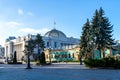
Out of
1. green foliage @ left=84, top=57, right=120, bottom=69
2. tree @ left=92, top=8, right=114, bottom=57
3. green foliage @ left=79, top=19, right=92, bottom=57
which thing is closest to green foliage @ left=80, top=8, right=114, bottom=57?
tree @ left=92, top=8, right=114, bottom=57

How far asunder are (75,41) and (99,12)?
112081 millimetres

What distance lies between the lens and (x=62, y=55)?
4112 inches

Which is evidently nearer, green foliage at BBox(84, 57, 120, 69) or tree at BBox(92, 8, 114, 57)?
green foliage at BBox(84, 57, 120, 69)

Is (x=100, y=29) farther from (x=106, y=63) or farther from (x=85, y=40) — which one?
(x=106, y=63)

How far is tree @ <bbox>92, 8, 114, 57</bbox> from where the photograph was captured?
50500mm

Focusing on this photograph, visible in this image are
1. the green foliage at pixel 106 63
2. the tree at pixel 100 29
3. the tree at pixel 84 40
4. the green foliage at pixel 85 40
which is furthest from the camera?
the tree at pixel 84 40

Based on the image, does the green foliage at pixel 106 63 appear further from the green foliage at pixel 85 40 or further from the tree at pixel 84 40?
the tree at pixel 84 40

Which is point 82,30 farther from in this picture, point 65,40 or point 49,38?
point 65,40

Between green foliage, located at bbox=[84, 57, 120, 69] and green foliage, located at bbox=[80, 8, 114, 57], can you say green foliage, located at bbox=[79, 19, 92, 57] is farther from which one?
green foliage, located at bbox=[84, 57, 120, 69]

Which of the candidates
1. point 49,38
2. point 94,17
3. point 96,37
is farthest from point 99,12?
point 49,38

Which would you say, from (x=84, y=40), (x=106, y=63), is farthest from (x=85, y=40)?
(x=106, y=63)

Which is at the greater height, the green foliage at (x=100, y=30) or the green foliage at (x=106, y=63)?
the green foliage at (x=100, y=30)

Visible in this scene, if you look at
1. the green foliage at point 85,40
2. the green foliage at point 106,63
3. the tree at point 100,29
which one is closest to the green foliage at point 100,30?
the tree at point 100,29

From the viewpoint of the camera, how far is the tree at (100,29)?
5050 cm
